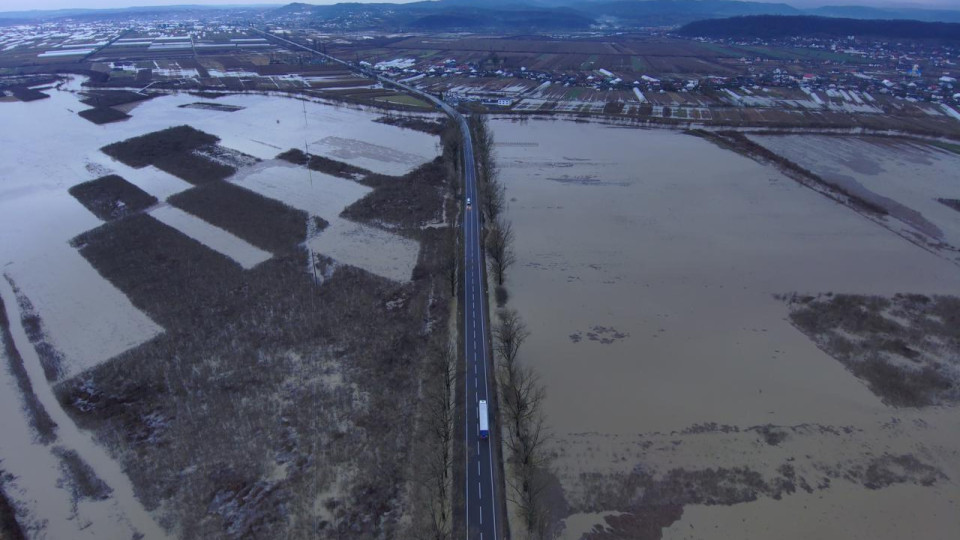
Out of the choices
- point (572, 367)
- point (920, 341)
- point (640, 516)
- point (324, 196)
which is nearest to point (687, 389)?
point (572, 367)

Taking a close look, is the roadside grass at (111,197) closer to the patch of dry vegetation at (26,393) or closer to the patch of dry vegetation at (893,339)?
the patch of dry vegetation at (26,393)

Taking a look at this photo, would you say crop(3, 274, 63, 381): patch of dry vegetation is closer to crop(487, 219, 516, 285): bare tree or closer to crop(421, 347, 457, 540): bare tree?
crop(421, 347, 457, 540): bare tree

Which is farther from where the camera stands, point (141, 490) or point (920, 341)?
point (920, 341)

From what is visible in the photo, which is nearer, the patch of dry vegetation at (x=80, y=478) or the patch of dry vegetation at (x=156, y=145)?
the patch of dry vegetation at (x=80, y=478)

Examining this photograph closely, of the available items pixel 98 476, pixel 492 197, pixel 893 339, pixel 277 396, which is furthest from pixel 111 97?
pixel 893 339

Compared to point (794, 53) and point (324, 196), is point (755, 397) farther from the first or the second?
point (794, 53)

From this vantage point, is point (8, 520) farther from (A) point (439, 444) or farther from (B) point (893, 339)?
(B) point (893, 339)

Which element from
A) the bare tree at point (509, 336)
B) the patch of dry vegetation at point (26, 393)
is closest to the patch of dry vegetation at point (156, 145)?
the patch of dry vegetation at point (26, 393)
